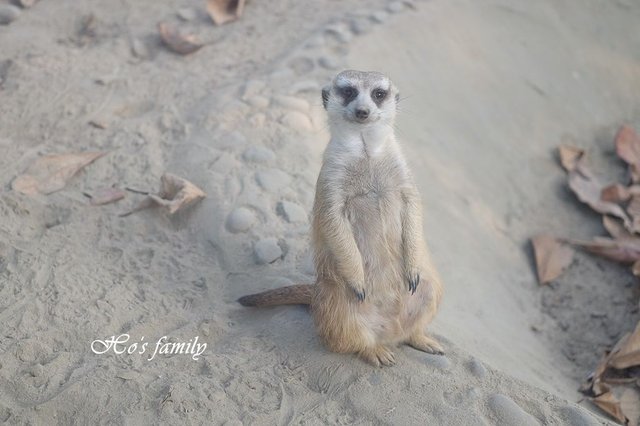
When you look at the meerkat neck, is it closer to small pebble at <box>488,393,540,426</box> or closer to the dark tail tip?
the dark tail tip

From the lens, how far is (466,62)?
455 cm

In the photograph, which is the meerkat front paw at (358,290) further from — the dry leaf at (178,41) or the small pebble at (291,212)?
the dry leaf at (178,41)

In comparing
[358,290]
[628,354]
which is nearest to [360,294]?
[358,290]

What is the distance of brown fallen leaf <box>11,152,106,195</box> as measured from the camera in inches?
123

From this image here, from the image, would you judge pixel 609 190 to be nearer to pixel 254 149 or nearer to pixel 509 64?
pixel 509 64

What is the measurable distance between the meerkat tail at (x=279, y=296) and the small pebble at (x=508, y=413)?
2.53ft

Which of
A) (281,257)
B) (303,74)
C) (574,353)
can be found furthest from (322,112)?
(574,353)

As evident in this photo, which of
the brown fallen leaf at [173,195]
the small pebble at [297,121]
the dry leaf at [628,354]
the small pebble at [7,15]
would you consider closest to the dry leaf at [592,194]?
the dry leaf at [628,354]

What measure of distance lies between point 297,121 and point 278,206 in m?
0.67

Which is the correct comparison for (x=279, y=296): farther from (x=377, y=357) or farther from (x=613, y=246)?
(x=613, y=246)

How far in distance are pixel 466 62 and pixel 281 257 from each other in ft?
7.73

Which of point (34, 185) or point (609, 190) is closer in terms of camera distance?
point (34, 185)

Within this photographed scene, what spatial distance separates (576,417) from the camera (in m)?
A: 2.21

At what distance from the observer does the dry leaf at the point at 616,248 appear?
3.66 m
